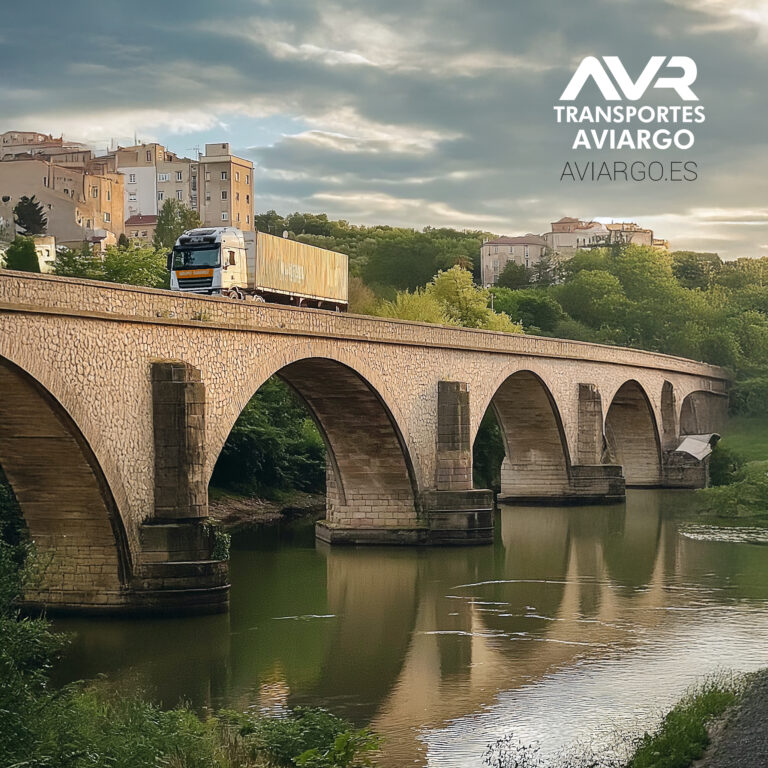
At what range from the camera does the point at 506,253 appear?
140875mm

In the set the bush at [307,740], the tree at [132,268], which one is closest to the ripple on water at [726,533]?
the tree at [132,268]

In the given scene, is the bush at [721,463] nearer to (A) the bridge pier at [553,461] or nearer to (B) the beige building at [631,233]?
(A) the bridge pier at [553,461]

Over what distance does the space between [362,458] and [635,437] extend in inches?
1077

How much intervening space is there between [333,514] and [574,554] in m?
6.23

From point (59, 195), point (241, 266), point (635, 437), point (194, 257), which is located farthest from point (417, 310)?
point (59, 195)

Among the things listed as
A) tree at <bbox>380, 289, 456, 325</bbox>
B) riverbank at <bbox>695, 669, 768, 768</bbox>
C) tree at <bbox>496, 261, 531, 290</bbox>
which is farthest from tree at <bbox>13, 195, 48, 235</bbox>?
riverbank at <bbox>695, 669, 768, 768</bbox>

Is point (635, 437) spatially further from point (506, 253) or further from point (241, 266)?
point (506, 253)

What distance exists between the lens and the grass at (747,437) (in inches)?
2365

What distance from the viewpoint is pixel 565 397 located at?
46.6 m

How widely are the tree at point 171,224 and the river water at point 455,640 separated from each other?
5401 centimetres

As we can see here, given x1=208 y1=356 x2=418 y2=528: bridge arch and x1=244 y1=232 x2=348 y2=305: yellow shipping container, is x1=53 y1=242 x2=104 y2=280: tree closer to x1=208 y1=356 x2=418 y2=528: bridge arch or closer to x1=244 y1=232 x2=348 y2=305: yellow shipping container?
x1=244 y1=232 x2=348 y2=305: yellow shipping container

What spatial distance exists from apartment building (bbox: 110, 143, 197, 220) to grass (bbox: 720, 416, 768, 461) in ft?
182

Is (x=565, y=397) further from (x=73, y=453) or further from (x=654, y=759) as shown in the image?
(x=654, y=759)

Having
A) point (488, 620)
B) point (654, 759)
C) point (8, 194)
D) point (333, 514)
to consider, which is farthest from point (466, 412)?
point (8, 194)
